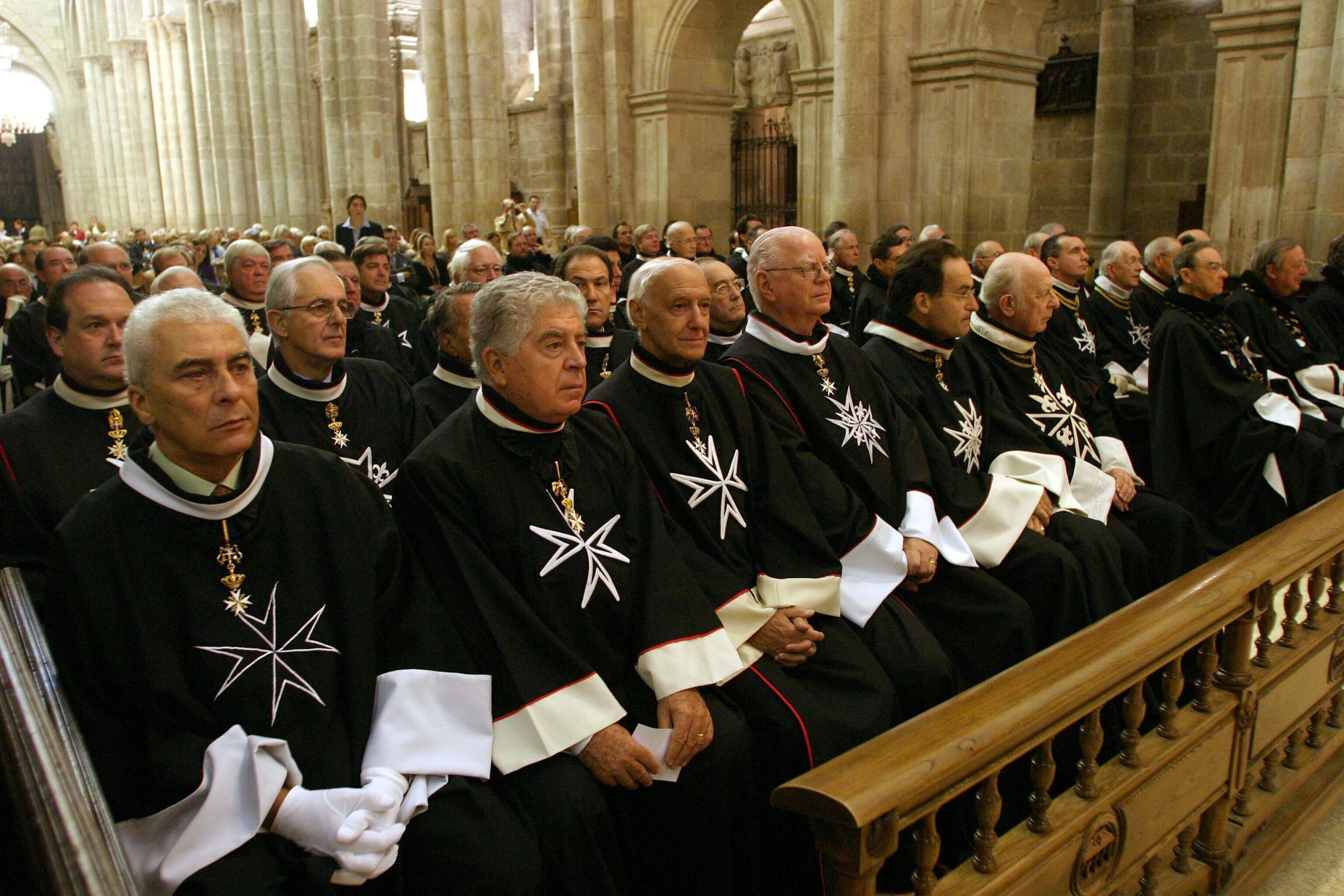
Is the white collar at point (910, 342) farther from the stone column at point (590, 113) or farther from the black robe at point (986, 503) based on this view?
the stone column at point (590, 113)

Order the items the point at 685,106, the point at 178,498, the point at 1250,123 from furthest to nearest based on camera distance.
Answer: the point at 685,106 < the point at 1250,123 < the point at 178,498

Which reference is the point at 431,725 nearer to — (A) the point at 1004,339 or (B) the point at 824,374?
(B) the point at 824,374

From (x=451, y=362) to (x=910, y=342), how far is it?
77.5 inches

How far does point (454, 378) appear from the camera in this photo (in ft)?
14.2

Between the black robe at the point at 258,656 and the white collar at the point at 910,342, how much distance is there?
2419 millimetres

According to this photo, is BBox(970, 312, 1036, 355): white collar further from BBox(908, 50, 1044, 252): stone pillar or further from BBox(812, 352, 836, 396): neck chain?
BBox(908, 50, 1044, 252): stone pillar

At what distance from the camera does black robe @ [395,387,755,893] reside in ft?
7.98

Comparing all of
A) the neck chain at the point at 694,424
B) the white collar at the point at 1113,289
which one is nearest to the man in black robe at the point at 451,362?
the neck chain at the point at 694,424

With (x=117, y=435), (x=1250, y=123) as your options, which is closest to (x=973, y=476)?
(x=117, y=435)

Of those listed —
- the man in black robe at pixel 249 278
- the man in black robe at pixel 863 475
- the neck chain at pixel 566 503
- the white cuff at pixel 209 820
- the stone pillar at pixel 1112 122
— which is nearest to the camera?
the white cuff at pixel 209 820

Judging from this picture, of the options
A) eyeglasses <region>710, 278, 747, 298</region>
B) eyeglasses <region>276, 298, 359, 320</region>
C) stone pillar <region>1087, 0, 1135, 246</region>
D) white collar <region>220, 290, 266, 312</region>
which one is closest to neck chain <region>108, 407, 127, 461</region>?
eyeglasses <region>276, 298, 359, 320</region>

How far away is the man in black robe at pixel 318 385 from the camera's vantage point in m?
3.54

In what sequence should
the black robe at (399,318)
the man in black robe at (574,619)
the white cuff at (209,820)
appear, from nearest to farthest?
the white cuff at (209,820) < the man in black robe at (574,619) < the black robe at (399,318)

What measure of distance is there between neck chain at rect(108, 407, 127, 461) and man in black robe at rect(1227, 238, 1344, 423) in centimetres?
595
